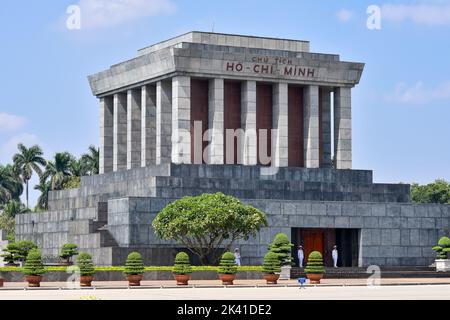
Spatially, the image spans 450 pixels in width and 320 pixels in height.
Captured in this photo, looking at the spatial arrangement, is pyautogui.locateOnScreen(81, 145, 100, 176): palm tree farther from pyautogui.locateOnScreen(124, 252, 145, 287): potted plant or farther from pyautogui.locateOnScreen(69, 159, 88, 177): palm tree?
pyautogui.locateOnScreen(124, 252, 145, 287): potted plant

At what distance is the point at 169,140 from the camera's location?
226ft

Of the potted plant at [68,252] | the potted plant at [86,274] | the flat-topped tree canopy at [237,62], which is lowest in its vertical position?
the potted plant at [86,274]

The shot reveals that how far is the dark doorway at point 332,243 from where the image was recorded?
65.5m

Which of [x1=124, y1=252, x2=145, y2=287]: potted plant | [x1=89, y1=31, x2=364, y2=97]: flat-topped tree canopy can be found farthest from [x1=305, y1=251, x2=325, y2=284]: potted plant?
[x1=89, y1=31, x2=364, y2=97]: flat-topped tree canopy

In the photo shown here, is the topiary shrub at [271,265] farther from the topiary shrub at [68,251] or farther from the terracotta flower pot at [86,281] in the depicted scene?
the topiary shrub at [68,251]

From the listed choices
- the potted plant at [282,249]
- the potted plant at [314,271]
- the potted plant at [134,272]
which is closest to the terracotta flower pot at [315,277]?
the potted plant at [314,271]

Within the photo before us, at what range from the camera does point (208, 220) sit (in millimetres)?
55906

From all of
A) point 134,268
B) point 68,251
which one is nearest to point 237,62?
point 68,251

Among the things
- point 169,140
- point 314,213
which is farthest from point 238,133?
point 314,213

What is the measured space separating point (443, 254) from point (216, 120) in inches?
Result: 645

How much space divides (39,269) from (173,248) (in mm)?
12647

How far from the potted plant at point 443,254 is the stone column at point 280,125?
1151 cm

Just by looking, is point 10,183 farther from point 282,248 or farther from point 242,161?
point 282,248
